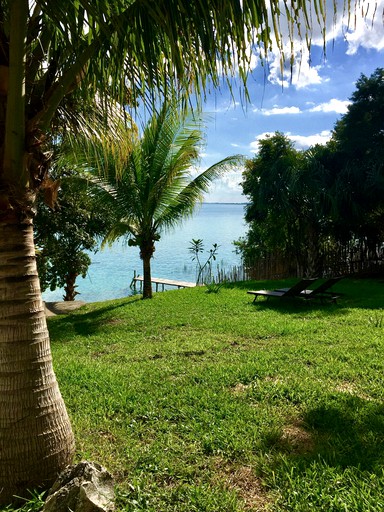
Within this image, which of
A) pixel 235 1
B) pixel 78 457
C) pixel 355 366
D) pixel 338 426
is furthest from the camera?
pixel 355 366

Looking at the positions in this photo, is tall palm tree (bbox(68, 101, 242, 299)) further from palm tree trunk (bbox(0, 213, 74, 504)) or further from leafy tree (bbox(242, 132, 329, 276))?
palm tree trunk (bbox(0, 213, 74, 504))

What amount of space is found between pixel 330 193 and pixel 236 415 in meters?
13.1

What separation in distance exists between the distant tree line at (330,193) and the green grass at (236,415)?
871 centimetres

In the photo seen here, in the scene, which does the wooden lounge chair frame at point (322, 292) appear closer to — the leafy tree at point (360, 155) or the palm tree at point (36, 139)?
the leafy tree at point (360, 155)

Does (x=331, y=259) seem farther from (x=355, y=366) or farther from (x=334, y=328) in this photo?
(x=355, y=366)

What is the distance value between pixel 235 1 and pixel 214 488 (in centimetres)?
A: 293

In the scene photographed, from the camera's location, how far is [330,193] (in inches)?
587

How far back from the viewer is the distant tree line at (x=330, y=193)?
14.9 metres

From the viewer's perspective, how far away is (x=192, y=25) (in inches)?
89.4

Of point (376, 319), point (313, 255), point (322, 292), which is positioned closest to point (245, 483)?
point (376, 319)

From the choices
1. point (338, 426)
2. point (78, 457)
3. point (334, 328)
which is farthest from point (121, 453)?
point (334, 328)

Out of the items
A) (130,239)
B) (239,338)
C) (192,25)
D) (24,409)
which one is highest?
(192,25)

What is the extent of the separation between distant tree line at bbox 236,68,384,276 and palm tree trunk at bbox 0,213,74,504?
14.0 meters

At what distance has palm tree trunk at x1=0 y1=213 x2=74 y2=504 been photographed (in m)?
2.46
